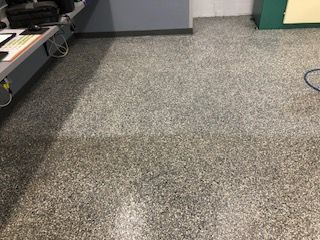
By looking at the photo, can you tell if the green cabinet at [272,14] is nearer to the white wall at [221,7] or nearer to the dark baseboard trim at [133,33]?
the white wall at [221,7]

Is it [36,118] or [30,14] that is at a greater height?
[30,14]

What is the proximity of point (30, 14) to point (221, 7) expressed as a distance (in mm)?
2606

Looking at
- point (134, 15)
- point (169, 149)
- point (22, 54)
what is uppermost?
point (22, 54)

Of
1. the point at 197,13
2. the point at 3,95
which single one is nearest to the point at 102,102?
the point at 3,95

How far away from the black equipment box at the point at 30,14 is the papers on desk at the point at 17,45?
19 centimetres

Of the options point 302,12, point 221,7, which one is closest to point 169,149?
point 302,12

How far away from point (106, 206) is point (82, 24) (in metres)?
2.56

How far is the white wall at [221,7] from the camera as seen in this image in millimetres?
3512

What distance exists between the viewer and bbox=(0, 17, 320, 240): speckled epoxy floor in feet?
4.48

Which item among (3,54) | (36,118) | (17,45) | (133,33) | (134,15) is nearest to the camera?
(3,54)

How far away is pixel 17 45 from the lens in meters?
1.48

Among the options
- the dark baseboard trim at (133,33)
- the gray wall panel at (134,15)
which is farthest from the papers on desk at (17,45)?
the dark baseboard trim at (133,33)

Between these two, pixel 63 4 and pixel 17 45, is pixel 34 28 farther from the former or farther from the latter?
pixel 63 4

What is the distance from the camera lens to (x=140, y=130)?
1.93 m
